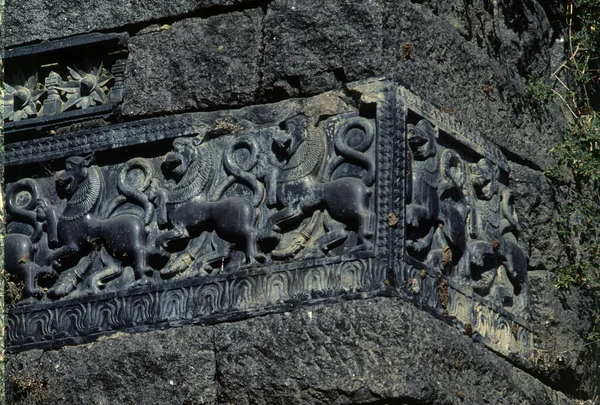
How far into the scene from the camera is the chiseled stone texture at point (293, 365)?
17.6 ft

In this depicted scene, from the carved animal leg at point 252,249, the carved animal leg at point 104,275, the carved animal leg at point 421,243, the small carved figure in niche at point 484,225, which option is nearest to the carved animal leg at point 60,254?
the carved animal leg at point 104,275

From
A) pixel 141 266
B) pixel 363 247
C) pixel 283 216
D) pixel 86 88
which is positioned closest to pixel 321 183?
pixel 283 216

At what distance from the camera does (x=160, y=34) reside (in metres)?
6.26

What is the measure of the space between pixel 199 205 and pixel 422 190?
0.79 m

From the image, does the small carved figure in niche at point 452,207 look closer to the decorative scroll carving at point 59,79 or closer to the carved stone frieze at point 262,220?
the carved stone frieze at point 262,220

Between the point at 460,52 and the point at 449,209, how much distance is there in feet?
2.08

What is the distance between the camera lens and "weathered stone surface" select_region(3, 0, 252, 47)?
6.27m

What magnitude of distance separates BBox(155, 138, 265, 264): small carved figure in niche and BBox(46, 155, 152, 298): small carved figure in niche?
114 mm

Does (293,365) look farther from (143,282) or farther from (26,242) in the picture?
(26,242)

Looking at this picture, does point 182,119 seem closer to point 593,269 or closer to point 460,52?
point 460,52

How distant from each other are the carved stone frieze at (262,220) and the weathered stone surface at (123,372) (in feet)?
0.24

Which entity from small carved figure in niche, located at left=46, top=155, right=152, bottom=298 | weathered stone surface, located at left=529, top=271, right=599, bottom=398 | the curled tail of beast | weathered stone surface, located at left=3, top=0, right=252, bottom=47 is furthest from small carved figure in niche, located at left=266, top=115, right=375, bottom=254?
weathered stone surface, located at left=529, top=271, right=599, bottom=398

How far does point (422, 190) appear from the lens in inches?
228

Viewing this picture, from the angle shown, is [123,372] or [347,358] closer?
[347,358]
